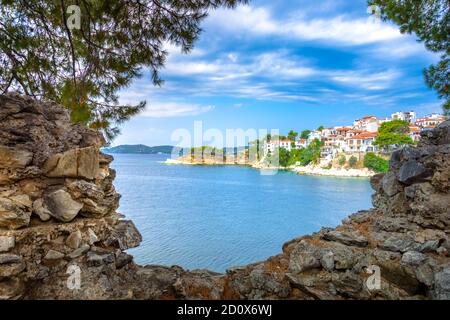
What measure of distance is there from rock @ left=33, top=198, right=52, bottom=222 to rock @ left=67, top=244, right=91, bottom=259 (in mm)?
481

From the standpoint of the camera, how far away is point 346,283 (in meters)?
3.77

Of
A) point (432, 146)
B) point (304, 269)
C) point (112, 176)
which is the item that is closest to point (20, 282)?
point (112, 176)

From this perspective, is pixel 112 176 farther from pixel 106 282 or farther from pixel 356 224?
pixel 356 224

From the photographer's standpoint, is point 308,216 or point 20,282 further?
point 308,216

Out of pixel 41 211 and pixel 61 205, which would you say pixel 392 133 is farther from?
pixel 41 211

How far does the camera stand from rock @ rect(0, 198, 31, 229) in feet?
9.41

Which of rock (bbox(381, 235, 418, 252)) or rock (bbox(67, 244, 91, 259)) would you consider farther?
rock (bbox(381, 235, 418, 252))

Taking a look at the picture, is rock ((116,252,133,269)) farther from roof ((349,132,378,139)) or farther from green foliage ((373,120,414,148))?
roof ((349,132,378,139))

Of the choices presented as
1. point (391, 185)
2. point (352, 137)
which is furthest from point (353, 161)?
point (391, 185)

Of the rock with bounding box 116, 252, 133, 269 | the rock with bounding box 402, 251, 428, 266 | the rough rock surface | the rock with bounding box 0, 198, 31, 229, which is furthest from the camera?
the rock with bounding box 402, 251, 428, 266

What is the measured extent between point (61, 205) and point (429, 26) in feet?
25.2

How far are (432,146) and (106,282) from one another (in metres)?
5.56

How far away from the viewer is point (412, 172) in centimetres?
486

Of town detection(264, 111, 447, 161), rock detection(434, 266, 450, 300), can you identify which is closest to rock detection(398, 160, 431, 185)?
rock detection(434, 266, 450, 300)
